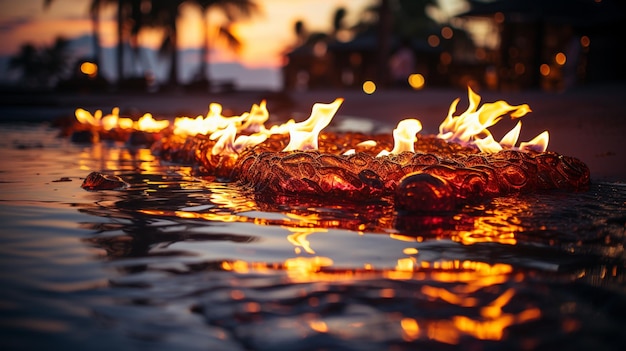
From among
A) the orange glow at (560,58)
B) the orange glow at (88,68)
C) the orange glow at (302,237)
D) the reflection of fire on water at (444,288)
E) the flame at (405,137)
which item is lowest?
the reflection of fire on water at (444,288)

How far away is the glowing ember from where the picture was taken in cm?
472

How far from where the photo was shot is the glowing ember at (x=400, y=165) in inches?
186

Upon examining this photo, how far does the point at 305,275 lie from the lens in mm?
2736

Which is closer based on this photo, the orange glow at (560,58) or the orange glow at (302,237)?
the orange glow at (302,237)

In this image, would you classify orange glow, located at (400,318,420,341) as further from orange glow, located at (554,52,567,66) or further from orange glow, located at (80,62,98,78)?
orange glow, located at (80,62,98,78)

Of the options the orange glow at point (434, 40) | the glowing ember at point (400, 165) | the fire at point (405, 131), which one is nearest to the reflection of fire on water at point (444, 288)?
the glowing ember at point (400, 165)

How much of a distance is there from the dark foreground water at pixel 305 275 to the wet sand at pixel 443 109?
2.99 meters

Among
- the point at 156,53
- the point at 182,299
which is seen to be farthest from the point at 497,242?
the point at 156,53

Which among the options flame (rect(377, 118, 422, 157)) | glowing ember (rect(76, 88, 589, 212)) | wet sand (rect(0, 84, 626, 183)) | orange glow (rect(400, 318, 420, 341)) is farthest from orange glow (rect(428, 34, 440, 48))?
orange glow (rect(400, 318, 420, 341))

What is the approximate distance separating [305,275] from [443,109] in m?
12.5

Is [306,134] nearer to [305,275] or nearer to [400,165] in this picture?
[400,165]

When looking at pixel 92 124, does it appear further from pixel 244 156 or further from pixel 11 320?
pixel 11 320

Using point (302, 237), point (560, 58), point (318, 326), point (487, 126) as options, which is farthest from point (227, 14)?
point (318, 326)

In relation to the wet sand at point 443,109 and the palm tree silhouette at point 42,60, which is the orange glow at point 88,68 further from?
the palm tree silhouette at point 42,60
